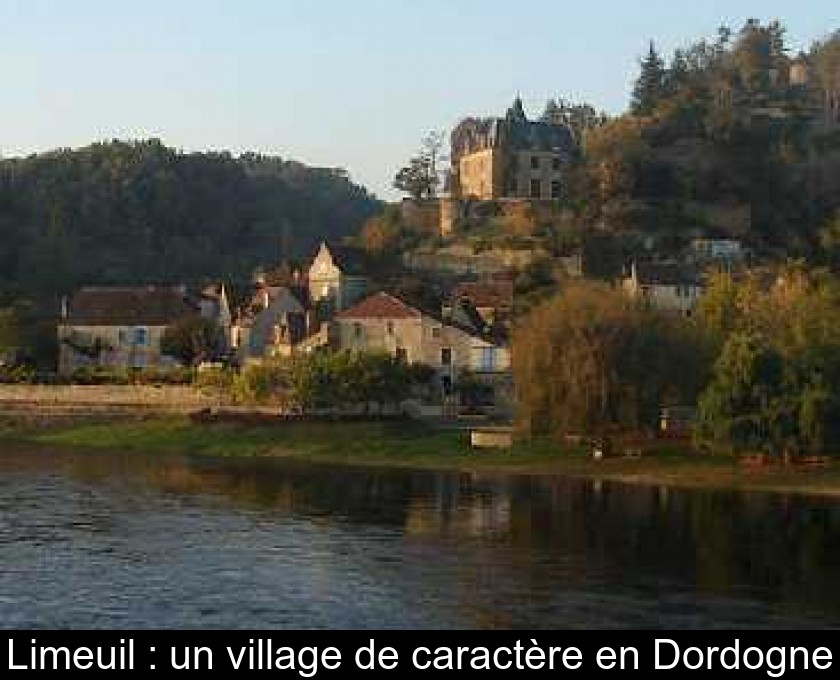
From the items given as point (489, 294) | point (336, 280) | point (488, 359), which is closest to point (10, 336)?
point (336, 280)

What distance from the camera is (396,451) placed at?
72.8 metres

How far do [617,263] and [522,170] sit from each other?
2022 cm

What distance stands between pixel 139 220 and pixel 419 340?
73858mm

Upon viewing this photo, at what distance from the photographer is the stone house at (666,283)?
98938mm

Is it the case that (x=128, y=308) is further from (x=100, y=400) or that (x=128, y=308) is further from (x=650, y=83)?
(x=650, y=83)

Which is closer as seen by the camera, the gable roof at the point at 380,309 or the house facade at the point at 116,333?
the gable roof at the point at 380,309

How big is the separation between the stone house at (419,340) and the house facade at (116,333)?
16.1m

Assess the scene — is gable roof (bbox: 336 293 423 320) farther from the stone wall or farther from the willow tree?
the willow tree

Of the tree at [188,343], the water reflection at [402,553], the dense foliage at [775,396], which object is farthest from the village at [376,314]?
the water reflection at [402,553]

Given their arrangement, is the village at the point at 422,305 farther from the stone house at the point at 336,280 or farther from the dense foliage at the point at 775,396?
the dense foliage at the point at 775,396

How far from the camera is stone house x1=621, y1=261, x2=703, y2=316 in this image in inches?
3895

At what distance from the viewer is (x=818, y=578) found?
39.2 m
